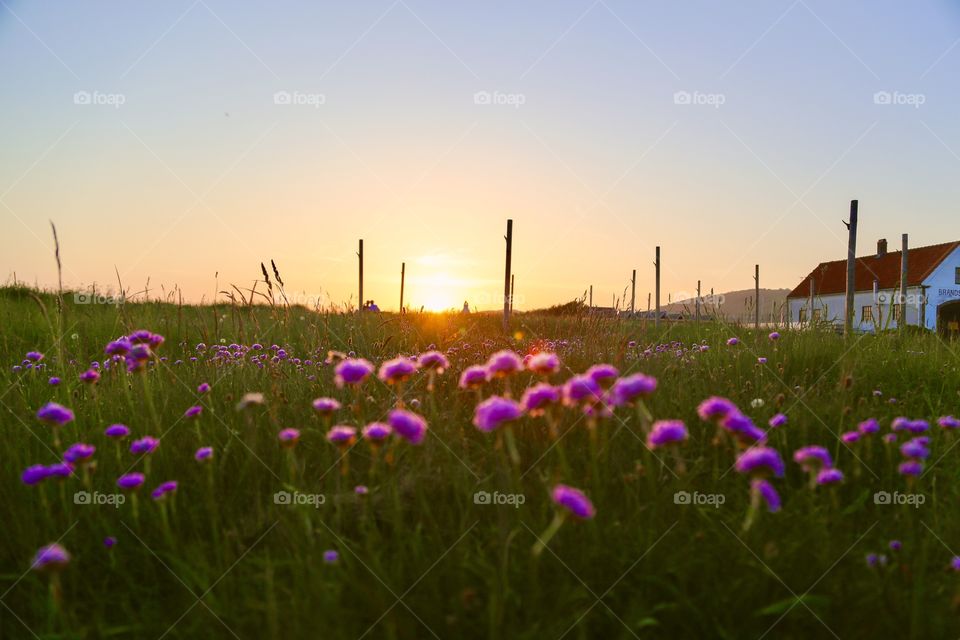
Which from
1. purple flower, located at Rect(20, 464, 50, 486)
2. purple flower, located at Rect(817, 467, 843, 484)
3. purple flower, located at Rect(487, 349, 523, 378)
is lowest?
purple flower, located at Rect(20, 464, 50, 486)

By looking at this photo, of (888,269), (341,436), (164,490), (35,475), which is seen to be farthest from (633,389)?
(888,269)

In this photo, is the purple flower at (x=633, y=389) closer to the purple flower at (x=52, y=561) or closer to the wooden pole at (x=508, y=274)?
the purple flower at (x=52, y=561)

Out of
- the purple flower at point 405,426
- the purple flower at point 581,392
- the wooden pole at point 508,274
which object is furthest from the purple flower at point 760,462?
the wooden pole at point 508,274

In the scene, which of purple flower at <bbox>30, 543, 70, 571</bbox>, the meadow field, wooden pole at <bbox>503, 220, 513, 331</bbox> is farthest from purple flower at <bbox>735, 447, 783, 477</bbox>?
wooden pole at <bbox>503, 220, 513, 331</bbox>

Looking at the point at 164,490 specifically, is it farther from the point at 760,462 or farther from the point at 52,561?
the point at 760,462

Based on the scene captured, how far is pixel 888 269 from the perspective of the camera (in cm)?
3659

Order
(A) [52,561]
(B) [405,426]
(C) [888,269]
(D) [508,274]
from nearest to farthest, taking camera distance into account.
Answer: (A) [52,561] → (B) [405,426] → (D) [508,274] → (C) [888,269]

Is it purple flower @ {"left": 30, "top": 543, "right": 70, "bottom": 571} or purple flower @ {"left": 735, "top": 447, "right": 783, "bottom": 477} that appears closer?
purple flower @ {"left": 30, "top": 543, "right": 70, "bottom": 571}

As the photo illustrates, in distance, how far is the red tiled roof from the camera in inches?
1355

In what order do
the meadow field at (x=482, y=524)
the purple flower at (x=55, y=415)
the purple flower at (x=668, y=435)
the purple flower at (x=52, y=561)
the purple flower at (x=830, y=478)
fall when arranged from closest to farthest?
the purple flower at (x=52, y=561) → the meadow field at (x=482, y=524) → the purple flower at (x=668, y=435) → the purple flower at (x=830, y=478) → the purple flower at (x=55, y=415)

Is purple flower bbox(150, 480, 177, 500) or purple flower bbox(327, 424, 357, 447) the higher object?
purple flower bbox(327, 424, 357, 447)

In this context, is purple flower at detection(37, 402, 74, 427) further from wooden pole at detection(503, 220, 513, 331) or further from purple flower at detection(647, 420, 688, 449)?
wooden pole at detection(503, 220, 513, 331)

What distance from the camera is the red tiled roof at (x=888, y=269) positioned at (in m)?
34.4

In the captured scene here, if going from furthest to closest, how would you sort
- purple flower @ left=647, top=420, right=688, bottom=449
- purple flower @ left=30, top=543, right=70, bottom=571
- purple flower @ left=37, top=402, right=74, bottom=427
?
purple flower @ left=37, top=402, right=74, bottom=427 → purple flower @ left=647, top=420, right=688, bottom=449 → purple flower @ left=30, top=543, right=70, bottom=571
